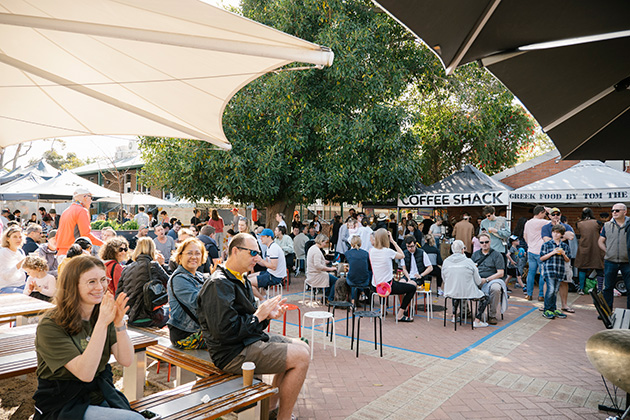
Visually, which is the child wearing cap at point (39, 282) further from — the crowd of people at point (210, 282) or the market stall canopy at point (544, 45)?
the market stall canopy at point (544, 45)

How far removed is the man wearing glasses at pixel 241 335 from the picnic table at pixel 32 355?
86 centimetres

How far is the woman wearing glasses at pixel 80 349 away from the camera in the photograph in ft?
7.54

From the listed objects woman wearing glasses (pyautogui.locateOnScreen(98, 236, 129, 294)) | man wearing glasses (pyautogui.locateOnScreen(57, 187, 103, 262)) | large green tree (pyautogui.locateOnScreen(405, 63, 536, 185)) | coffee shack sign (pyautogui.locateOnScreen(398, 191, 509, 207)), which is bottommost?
woman wearing glasses (pyautogui.locateOnScreen(98, 236, 129, 294))

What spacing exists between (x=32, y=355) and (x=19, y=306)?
176 centimetres

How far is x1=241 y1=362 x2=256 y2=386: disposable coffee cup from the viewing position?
119 inches

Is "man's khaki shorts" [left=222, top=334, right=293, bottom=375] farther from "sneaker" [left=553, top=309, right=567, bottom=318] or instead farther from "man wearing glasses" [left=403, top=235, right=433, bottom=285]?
"sneaker" [left=553, top=309, right=567, bottom=318]

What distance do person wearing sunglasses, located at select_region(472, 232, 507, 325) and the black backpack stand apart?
559 cm

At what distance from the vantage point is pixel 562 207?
1542cm

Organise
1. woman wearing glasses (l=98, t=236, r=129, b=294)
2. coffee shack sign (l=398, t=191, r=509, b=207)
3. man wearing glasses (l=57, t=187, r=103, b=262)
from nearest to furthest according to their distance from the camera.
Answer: woman wearing glasses (l=98, t=236, r=129, b=294) → man wearing glasses (l=57, t=187, r=103, b=262) → coffee shack sign (l=398, t=191, r=509, b=207)

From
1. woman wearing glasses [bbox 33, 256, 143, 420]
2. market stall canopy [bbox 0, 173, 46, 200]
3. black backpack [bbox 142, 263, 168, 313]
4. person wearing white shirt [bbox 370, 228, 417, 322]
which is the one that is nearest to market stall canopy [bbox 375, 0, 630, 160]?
woman wearing glasses [bbox 33, 256, 143, 420]

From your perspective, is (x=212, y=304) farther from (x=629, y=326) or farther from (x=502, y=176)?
(x=502, y=176)

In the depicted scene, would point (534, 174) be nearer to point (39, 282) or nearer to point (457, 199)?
point (457, 199)

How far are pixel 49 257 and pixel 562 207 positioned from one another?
53.8ft

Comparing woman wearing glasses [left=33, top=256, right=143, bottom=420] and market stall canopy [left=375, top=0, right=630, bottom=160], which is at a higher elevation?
market stall canopy [left=375, top=0, right=630, bottom=160]
